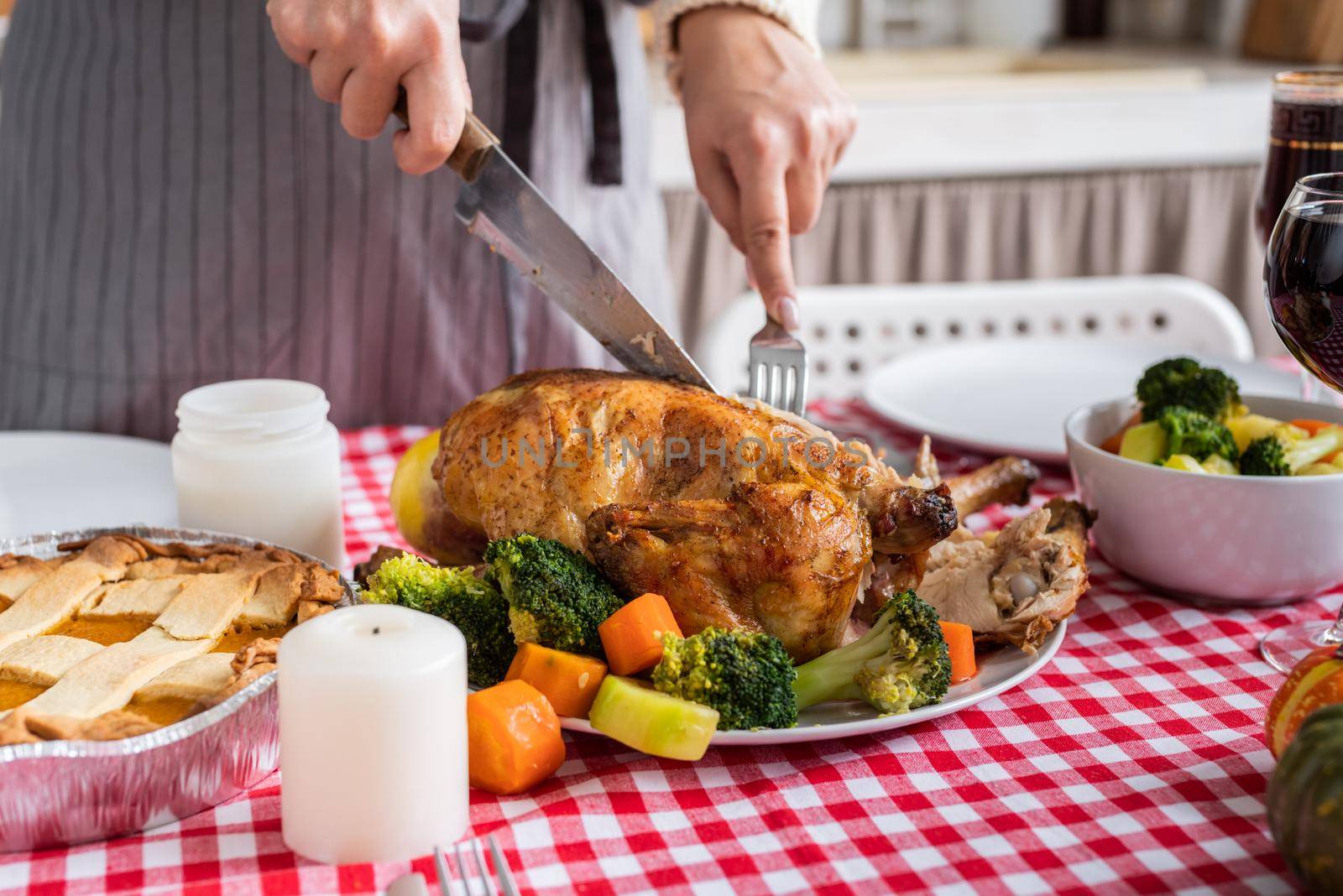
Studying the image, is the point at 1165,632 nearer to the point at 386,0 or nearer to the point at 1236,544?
the point at 1236,544

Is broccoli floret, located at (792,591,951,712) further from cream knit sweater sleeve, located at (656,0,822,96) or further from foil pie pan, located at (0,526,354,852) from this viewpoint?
cream knit sweater sleeve, located at (656,0,822,96)

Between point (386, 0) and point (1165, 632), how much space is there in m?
1.18

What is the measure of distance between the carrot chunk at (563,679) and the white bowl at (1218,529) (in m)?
0.74

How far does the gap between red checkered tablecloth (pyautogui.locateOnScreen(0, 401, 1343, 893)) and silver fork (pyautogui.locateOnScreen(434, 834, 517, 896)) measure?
28 mm

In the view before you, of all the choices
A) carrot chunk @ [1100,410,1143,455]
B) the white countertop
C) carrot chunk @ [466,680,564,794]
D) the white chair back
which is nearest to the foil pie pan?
carrot chunk @ [466,680,564,794]

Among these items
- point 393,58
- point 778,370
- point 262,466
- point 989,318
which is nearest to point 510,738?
point 262,466

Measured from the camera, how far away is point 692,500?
136 centimetres

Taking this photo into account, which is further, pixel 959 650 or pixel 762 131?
pixel 762 131

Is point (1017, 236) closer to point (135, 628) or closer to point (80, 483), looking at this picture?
point (80, 483)

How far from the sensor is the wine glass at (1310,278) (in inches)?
50.8

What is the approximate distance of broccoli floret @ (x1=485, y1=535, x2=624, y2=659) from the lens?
4.09 ft

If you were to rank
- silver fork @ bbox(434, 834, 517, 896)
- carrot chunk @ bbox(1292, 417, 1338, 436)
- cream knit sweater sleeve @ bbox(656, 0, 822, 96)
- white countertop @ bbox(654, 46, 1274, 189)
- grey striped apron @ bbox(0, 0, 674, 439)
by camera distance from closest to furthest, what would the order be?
silver fork @ bbox(434, 834, 517, 896), carrot chunk @ bbox(1292, 417, 1338, 436), cream knit sweater sleeve @ bbox(656, 0, 822, 96), grey striped apron @ bbox(0, 0, 674, 439), white countertop @ bbox(654, 46, 1274, 189)

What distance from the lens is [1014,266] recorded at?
4547 millimetres

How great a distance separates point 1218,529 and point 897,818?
0.63 meters
